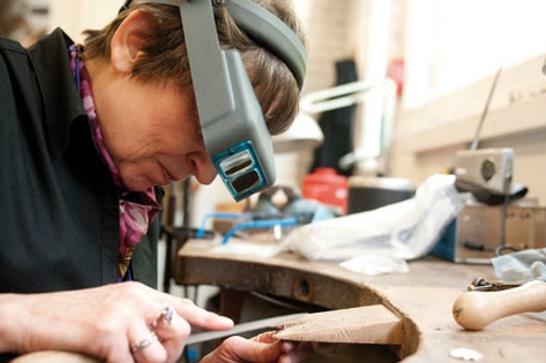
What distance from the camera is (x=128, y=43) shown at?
73 cm

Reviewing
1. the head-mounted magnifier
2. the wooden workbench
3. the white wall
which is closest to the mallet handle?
the wooden workbench

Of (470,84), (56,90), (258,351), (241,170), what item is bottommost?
(258,351)

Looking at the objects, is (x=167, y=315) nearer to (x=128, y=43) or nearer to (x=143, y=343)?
(x=143, y=343)

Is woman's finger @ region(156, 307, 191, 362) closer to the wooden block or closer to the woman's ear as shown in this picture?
the wooden block

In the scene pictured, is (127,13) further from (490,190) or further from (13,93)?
(490,190)

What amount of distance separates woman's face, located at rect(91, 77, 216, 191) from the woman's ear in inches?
0.9

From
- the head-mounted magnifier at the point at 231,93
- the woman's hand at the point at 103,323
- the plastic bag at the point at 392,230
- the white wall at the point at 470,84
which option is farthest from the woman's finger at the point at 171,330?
the white wall at the point at 470,84

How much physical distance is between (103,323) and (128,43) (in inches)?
18.3

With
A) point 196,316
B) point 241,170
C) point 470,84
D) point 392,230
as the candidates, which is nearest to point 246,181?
point 241,170

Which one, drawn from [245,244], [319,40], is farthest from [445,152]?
[319,40]

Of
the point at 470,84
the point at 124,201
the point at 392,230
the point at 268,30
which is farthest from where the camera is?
the point at 470,84

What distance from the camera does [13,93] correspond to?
0.68 metres

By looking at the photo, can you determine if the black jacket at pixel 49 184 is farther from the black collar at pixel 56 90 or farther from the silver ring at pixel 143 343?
the silver ring at pixel 143 343

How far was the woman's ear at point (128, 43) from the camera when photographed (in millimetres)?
709
